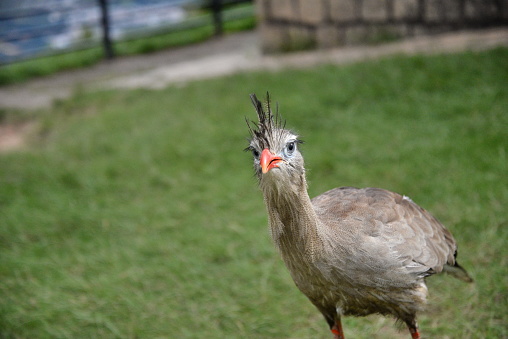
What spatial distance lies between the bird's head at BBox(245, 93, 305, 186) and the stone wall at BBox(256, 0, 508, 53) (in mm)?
5255

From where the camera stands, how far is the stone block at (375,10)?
7137 millimetres

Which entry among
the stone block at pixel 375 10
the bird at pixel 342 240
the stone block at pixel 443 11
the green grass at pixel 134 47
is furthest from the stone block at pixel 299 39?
the bird at pixel 342 240

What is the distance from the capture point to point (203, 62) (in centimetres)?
948

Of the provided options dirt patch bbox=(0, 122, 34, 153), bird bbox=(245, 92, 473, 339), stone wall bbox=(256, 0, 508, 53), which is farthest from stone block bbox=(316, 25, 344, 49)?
bird bbox=(245, 92, 473, 339)

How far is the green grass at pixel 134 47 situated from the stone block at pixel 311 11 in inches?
163

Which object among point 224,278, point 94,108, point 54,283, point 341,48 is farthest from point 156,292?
point 341,48

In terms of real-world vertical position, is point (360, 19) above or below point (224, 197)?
above

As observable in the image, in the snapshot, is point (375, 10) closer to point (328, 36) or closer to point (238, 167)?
point (328, 36)

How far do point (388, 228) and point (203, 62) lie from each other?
7.45m

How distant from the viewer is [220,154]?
17.8 feet

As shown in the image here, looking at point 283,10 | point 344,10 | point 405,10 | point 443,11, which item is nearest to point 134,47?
point 283,10

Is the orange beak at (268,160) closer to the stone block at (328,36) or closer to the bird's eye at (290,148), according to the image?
the bird's eye at (290,148)

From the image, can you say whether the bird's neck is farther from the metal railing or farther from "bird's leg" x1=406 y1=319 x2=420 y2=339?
the metal railing

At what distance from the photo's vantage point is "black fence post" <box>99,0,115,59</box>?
403 inches
